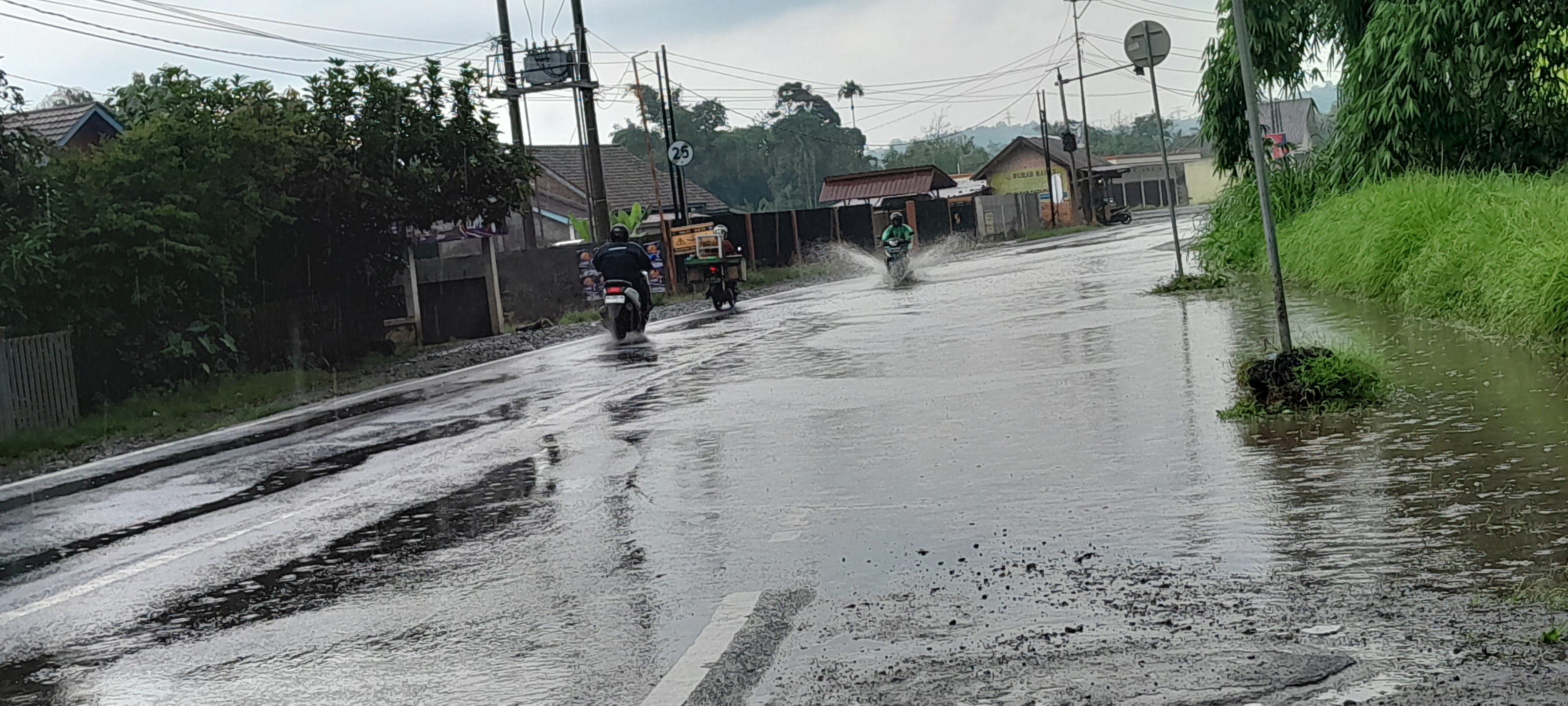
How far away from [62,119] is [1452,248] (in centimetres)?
2597

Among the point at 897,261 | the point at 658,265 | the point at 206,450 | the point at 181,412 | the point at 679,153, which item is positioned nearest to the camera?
the point at 206,450

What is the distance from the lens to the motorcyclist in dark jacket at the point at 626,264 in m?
22.8

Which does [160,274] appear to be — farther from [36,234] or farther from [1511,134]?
[1511,134]

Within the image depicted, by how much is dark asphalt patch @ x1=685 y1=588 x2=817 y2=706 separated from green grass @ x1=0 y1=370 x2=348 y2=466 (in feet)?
35.2

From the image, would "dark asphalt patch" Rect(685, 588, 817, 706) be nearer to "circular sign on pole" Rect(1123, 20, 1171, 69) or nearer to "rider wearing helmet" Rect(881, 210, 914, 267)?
"circular sign on pole" Rect(1123, 20, 1171, 69)

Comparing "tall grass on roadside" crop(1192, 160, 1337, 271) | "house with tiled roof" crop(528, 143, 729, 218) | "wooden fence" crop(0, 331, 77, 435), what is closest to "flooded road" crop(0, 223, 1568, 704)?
"wooden fence" crop(0, 331, 77, 435)

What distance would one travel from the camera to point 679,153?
136 ft

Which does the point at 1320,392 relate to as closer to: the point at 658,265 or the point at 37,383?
the point at 37,383

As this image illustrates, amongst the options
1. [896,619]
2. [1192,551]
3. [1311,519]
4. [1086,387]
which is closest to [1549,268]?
[1086,387]

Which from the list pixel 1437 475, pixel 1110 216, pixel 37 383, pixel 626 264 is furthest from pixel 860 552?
pixel 1110 216

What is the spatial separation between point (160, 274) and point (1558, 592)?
17.0 metres

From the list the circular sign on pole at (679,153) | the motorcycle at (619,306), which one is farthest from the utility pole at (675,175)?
the motorcycle at (619,306)

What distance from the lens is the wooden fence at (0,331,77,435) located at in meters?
16.1

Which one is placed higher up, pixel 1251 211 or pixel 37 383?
pixel 1251 211
